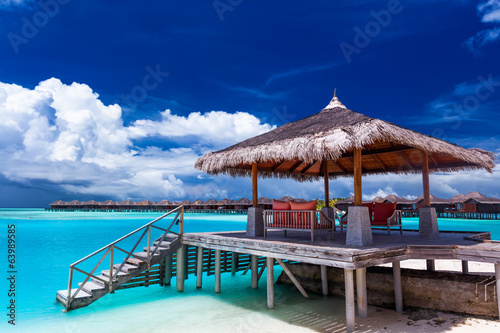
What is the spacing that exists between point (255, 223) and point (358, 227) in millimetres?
2698

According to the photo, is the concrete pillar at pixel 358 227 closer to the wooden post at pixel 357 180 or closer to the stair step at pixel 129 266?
the wooden post at pixel 357 180

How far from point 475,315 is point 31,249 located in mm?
22303

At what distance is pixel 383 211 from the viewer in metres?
8.13

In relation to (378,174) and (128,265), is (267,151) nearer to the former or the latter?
(128,265)

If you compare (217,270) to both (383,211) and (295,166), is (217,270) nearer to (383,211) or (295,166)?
(295,166)

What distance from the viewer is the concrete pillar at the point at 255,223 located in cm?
805

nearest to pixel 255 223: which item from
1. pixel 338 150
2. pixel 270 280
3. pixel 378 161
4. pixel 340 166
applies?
pixel 270 280

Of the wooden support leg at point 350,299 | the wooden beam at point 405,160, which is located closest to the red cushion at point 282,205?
the wooden support leg at point 350,299

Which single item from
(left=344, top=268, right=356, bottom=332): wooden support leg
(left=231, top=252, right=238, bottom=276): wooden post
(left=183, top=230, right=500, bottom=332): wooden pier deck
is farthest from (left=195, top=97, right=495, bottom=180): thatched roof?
(left=231, top=252, right=238, bottom=276): wooden post

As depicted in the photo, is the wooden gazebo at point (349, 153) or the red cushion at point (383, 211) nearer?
the wooden gazebo at point (349, 153)

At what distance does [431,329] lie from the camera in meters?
5.50

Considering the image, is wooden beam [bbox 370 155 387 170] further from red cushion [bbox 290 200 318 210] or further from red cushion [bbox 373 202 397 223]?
red cushion [bbox 290 200 318 210]

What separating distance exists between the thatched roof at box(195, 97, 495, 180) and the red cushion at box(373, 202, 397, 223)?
143cm

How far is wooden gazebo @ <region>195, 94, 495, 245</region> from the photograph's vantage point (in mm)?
6062
